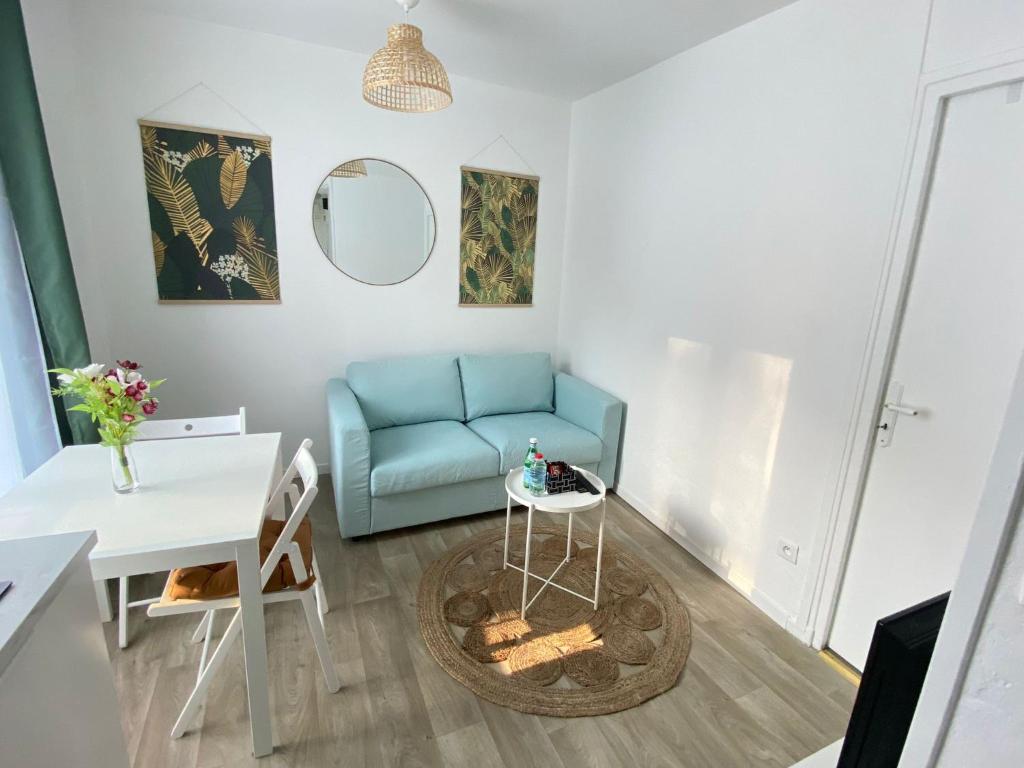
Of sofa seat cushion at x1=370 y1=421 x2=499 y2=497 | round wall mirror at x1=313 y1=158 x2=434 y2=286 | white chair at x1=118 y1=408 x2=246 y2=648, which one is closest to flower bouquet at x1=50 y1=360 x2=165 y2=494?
white chair at x1=118 y1=408 x2=246 y2=648

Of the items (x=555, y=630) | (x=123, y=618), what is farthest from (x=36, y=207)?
(x=555, y=630)

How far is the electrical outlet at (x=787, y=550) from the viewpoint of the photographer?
2070 millimetres

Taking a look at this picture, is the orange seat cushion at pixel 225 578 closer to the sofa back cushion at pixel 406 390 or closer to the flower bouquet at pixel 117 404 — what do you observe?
the flower bouquet at pixel 117 404

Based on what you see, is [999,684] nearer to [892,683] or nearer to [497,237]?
[892,683]

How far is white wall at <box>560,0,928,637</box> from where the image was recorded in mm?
1773

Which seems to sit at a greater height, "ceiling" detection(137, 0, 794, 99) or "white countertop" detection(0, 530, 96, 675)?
"ceiling" detection(137, 0, 794, 99)

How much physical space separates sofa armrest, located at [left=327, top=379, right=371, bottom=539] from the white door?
2.16 m

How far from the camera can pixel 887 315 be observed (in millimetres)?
1699

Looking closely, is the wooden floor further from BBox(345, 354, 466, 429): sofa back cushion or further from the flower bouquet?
BBox(345, 354, 466, 429): sofa back cushion

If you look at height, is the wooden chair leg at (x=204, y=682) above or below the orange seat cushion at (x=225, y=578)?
below

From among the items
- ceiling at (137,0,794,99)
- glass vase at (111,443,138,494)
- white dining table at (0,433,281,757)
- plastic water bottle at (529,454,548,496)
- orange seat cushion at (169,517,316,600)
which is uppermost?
ceiling at (137,0,794,99)

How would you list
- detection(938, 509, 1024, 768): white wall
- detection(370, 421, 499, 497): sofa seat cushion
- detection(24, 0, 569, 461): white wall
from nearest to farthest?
detection(938, 509, 1024, 768): white wall
detection(24, 0, 569, 461): white wall
detection(370, 421, 499, 497): sofa seat cushion

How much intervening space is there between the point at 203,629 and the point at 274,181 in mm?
2282

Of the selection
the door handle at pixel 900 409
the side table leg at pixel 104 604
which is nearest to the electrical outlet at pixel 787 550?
the door handle at pixel 900 409
